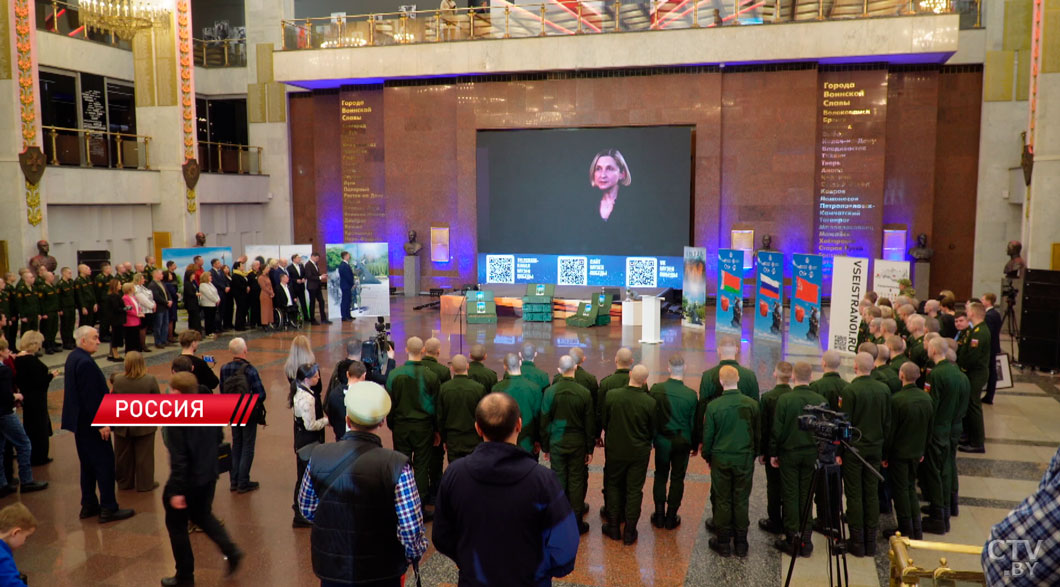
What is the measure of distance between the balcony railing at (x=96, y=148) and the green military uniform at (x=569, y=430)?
15912 millimetres

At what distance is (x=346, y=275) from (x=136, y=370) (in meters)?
12.0

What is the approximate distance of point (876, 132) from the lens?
828 inches

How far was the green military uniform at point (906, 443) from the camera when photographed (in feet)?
21.8

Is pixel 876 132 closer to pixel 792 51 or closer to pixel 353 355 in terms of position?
pixel 792 51

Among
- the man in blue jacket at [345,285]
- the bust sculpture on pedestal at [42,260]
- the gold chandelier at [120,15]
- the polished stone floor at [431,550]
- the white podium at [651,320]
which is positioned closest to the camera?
the polished stone floor at [431,550]

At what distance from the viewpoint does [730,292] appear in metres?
17.0

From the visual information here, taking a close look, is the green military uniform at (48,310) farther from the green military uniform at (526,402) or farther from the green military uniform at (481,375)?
the green military uniform at (526,402)

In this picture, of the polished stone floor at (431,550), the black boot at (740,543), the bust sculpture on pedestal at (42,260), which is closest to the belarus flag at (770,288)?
the polished stone floor at (431,550)

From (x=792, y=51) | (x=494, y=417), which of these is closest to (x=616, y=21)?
(x=792, y=51)

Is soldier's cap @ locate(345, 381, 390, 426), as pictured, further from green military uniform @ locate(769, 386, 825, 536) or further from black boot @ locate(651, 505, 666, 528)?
black boot @ locate(651, 505, 666, 528)

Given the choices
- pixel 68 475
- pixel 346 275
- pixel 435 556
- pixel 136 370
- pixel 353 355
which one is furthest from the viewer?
pixel 346 275

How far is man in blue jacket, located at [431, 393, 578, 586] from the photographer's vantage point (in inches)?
128

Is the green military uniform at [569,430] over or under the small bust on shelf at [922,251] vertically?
under

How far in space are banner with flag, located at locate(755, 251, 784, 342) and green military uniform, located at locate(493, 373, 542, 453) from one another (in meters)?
9.34
